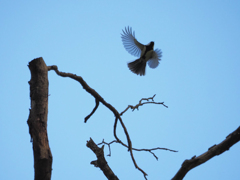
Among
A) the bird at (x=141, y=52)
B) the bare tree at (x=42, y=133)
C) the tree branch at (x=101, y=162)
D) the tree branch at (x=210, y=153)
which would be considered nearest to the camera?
the tree branch at (x=210, y=153)

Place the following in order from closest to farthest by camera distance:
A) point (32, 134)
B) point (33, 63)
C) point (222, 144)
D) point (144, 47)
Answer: point (222, 144), point (32, 134), point (33, 63), point (144, 47)

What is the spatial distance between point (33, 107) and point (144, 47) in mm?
2905

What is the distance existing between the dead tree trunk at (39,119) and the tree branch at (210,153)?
3.14ft

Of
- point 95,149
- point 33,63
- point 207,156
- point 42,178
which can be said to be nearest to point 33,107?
point 33,63

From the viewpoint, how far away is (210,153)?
162 cm

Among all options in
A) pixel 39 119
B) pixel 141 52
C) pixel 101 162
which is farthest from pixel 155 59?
pixel 39 119

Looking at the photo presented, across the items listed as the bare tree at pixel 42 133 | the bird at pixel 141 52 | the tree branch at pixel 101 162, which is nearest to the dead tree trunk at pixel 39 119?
the bare tree at pixel 42 133

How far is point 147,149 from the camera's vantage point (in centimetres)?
238

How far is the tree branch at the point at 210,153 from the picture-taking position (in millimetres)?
1501

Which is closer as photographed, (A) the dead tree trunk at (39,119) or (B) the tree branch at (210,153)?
(B) the tree branch at (210,153)

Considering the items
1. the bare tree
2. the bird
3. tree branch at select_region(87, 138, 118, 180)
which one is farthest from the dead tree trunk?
the bird

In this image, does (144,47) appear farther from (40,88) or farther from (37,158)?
(37,158)

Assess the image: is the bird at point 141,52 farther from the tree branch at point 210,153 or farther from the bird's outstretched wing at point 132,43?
the tree branch at point 210,153

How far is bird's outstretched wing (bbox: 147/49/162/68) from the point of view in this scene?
13.9 ft
